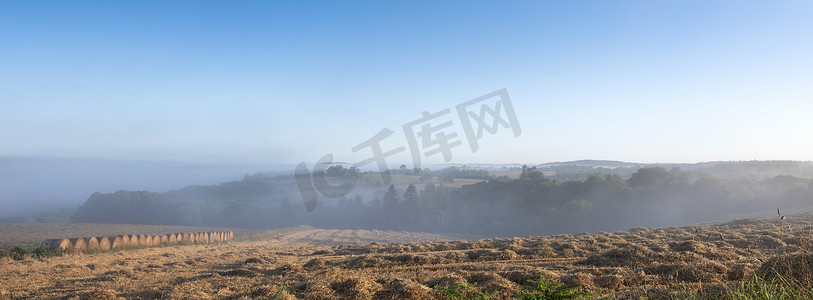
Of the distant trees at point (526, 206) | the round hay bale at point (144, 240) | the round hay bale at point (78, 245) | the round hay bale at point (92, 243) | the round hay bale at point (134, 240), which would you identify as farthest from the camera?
the distant trees at point (526, 206)

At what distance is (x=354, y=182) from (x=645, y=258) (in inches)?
4417

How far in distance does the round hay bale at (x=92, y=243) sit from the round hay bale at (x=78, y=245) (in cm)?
33

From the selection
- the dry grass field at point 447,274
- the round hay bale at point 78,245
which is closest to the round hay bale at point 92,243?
the round hay bale at point 78,245

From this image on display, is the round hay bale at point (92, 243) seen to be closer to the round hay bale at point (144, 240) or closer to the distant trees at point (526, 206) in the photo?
the round hay bale at point (144, 240)

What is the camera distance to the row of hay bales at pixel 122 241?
78.9ft

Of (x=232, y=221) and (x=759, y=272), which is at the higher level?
(x=759, y=272)

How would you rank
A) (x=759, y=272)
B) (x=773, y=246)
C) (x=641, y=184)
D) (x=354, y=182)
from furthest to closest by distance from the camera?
Answer: (x=354, y=182) < (x=641, y=184) < (x=773, y=246) < (x=759, y=272)

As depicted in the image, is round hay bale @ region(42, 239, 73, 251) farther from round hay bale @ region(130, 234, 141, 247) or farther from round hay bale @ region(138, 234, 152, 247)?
round hay bale @ region(138, 234, 152, 247)

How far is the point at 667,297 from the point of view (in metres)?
6.77

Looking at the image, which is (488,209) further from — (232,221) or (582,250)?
(232,221)

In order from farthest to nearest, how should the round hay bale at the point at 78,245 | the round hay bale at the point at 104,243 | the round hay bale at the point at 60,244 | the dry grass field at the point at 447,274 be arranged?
the round hay bale at the point at 104,243 < the round hay bale at the point at 78,245 < the round hay bale at the point at 60,244 < the dry grass field at the point at 447,274

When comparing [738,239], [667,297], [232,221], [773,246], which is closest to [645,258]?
[667,297]

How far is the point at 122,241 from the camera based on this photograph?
29.1 m

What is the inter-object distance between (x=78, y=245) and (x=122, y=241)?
14.8 ft
